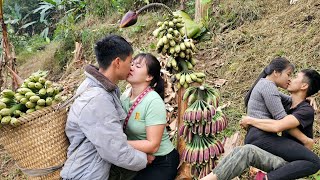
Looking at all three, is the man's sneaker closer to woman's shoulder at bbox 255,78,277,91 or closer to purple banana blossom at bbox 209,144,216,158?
woman's shoulder at bbox 255,78,277,91

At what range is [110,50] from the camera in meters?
1.95

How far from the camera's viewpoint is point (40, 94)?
1.90 metres

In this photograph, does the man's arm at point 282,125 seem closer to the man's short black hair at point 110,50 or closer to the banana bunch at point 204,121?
the banana bunch at point 204,121

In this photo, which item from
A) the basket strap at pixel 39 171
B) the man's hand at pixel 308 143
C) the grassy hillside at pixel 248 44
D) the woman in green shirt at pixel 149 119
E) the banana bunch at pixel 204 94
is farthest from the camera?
the grassy hillside at pixel 248 44

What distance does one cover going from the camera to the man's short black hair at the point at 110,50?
1948 millimetres

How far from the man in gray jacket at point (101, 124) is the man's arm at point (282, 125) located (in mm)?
1074

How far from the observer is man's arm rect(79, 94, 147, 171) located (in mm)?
1814

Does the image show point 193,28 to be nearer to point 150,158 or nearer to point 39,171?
point 150,158

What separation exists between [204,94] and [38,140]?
100 centimetres

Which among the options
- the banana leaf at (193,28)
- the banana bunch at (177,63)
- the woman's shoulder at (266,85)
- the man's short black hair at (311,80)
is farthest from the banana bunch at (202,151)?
the banana leaf at (193,28)

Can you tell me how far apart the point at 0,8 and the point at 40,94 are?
1.47m

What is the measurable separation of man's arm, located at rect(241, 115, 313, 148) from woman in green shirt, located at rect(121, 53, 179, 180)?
0.75m

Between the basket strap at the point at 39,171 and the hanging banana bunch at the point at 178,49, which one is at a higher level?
the hanging banana bunch at the point at 178,49

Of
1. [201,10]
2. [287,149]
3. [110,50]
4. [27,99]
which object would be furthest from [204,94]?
[201,10]
